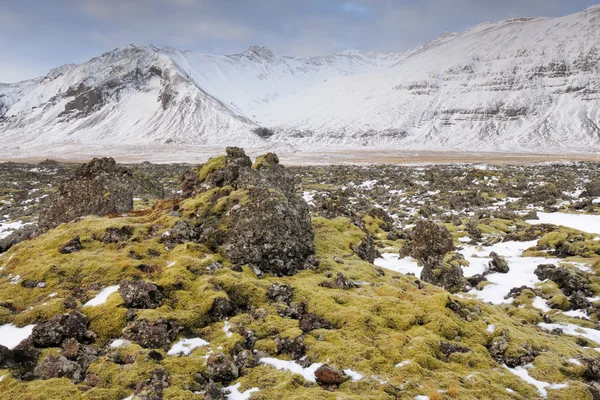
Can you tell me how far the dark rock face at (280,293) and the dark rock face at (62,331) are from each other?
4.19 meters

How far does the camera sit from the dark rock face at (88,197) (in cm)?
1806

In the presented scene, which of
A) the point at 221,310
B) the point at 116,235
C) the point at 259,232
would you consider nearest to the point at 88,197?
the point at 116,235

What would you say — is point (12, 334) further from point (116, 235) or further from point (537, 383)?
point (537, 383)

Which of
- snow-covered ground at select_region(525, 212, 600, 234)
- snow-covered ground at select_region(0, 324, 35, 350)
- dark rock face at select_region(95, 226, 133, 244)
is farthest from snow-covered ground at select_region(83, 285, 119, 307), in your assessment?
snow-covered ground at select_region(525, 212, 600, 234)

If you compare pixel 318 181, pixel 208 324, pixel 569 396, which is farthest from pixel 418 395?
pixel 318 181

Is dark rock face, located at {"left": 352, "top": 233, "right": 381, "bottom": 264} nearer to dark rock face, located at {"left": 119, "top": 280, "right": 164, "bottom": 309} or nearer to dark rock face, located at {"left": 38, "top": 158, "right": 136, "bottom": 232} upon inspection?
dark rock face, located at {"left": 119, "top": 280, "right": 164, "bottom": 309}

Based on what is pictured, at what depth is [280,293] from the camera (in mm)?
10367

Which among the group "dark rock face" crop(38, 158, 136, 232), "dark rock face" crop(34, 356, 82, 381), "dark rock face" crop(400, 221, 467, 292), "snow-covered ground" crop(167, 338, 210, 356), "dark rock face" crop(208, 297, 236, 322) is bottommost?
"dark rock face" crop(400, 221, 467, 292)

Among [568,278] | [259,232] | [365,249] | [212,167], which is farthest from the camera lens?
[365,249]

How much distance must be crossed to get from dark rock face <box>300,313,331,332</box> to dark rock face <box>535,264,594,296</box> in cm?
1254

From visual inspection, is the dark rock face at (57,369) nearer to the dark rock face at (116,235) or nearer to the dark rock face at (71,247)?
the dark rock face at (71,247)

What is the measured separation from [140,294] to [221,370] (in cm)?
295

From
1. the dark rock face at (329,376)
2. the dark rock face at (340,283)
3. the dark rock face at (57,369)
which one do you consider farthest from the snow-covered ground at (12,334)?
the dark rock face at (340,283)

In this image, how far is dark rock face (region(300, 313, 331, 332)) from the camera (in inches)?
364
